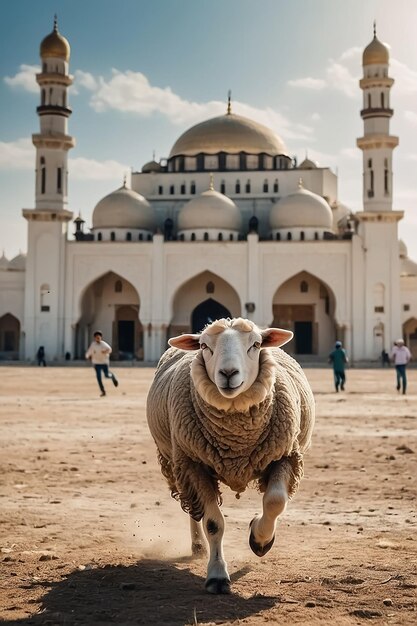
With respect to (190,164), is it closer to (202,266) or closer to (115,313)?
(202,266)

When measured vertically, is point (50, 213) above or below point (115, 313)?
above

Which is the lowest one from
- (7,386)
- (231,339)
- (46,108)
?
(7,386)

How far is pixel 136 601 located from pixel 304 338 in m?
39.3

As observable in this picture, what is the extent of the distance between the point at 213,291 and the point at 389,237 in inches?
374

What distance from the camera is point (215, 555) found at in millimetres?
4102

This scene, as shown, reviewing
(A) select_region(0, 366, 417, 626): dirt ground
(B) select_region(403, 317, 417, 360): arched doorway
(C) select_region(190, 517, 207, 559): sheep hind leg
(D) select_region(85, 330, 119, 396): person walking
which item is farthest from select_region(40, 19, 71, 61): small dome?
(C) select_region(190, 517, 207, 559): sheep hind leg

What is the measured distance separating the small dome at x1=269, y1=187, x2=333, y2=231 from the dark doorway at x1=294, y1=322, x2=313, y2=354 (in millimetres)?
5120

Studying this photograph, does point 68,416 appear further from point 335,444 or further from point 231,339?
point 231,339

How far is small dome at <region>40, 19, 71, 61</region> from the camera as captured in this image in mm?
42094

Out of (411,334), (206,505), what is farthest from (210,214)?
(206,505)

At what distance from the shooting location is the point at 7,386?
20.4m

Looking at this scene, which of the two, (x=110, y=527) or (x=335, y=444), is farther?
(x=335, y=444)

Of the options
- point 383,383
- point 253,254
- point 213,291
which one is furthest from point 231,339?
point 213,291

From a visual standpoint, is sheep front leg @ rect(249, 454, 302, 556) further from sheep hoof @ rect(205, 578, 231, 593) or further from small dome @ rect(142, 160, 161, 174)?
small dome @ rect(142, 160, 161, 174)
